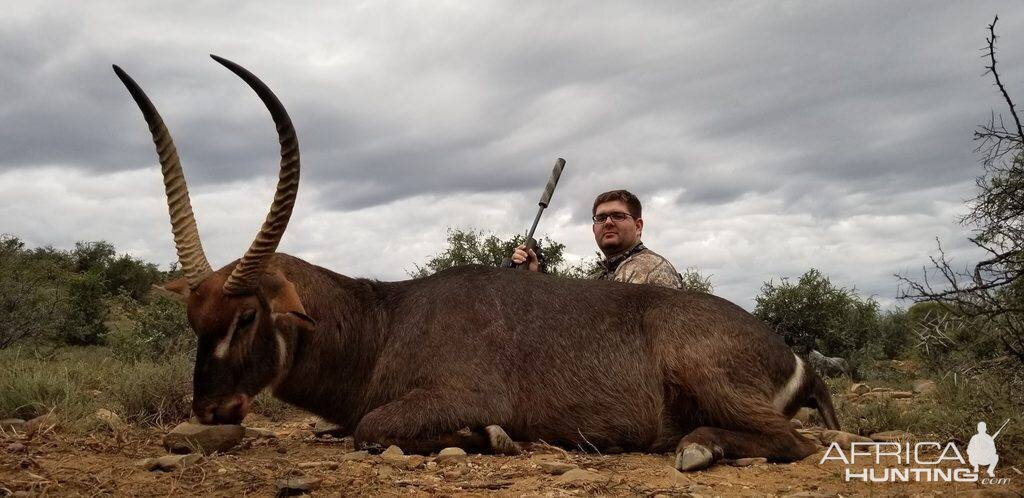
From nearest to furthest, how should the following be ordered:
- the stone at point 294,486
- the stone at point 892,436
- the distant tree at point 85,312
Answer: the stone at point 294,486, the stone at point 892,436, the distant tree at point 85,312

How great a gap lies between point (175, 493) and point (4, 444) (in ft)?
5.52

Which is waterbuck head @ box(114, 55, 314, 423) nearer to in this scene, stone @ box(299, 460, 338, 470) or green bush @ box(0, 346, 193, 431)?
stone @ box(299, 460, 338, 470)

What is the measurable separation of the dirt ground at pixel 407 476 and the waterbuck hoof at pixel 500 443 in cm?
8

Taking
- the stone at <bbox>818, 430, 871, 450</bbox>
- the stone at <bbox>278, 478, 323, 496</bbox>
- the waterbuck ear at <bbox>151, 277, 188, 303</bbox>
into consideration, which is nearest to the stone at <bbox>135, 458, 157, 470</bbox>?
the stone at <bbox>278, 478, 323, 496</bbox>

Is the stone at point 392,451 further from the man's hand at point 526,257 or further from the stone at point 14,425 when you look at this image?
the man's hand at point 526,257

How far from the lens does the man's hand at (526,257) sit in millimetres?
7452

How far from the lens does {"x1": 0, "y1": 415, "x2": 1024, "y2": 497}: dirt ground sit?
3.45 metres

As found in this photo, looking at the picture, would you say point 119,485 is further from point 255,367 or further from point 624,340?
point 624,340

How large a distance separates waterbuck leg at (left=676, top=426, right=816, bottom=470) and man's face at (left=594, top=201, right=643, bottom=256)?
3.53m

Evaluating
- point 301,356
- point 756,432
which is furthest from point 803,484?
point 301,356

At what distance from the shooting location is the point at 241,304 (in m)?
4.57

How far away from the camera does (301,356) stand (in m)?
5.00

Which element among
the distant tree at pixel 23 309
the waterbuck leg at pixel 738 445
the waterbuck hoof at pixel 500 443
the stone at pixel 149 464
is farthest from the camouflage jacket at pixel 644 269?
the distant tree at pixel 23 309

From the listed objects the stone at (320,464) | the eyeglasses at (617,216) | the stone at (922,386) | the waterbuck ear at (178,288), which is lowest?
the stone at (320,464)
